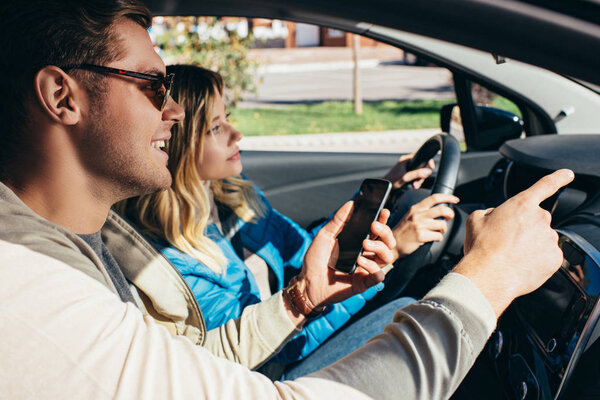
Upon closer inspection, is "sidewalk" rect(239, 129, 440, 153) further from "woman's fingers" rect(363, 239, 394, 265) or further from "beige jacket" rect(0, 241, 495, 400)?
"beige jacket" rect(0, 241, 495, 400)

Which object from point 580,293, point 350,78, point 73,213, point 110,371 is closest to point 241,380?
point 110,371

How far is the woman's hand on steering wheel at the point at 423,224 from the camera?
5.68ft

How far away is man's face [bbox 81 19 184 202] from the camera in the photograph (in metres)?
1.23

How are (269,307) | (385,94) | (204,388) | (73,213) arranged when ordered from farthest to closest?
1. (385,94)
2. (269,307)
3. (73,213)
4. (204,388)

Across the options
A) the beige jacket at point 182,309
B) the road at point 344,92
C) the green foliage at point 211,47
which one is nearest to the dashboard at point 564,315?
the beige jacket at point 182,309

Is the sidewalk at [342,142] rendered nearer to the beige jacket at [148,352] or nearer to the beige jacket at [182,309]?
the beige jacket at [182,309]

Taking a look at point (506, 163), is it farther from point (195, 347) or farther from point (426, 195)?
point (195, 347)

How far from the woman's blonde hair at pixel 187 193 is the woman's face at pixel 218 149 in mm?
24

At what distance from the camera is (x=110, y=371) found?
32.3 inches

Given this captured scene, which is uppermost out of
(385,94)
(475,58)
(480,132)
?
(475,58)

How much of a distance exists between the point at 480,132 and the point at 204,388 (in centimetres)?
244

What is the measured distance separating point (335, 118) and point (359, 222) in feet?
26.9

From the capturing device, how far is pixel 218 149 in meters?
2.03

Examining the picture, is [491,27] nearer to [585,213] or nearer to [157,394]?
[157,394]
